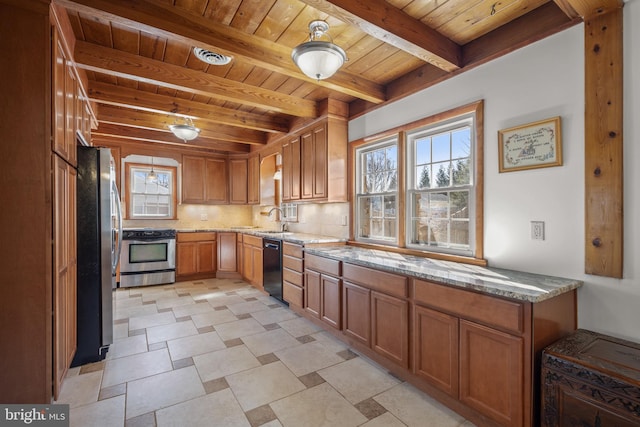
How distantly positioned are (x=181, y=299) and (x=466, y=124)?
4.14 meters

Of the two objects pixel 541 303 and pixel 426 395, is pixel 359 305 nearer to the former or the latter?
pixel 426 395

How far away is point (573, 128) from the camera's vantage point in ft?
5.98

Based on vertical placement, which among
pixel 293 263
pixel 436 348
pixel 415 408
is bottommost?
pixel 415 408

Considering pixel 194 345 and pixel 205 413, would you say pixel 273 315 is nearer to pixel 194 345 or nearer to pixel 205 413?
pixel 194 345

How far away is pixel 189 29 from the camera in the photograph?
6.60ft

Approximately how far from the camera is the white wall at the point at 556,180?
161 centimetres

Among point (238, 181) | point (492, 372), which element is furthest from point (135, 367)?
point (238, 181)

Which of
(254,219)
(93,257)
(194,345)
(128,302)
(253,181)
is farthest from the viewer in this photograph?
(254,219)

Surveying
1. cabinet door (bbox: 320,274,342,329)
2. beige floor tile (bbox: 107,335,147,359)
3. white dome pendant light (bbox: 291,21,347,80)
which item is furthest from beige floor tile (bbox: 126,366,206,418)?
white dome pendant light (bbox: 291,21,347,80)

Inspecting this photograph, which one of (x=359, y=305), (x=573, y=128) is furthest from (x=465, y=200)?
(x=359, y=305)

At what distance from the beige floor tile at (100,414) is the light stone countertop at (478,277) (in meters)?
1.90

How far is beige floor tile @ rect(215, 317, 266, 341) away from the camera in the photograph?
9.82 ft

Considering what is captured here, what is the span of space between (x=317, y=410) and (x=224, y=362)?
3.20 ft

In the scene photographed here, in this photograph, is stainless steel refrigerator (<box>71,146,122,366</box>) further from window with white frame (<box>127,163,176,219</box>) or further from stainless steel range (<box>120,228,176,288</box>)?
window with white frame (<box>127,163,176,219</box>)
